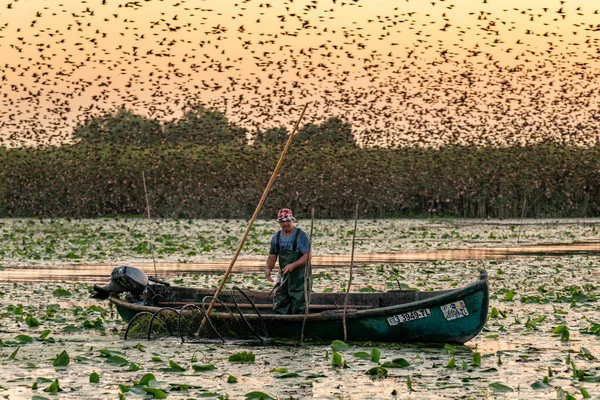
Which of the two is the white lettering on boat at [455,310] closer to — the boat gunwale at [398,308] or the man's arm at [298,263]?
the boat gunwale at [398,308]

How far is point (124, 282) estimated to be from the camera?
568 inches

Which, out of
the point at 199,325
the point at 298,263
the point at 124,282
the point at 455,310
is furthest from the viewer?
the point at 124,282

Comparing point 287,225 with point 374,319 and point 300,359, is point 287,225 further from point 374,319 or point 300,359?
point 300,359

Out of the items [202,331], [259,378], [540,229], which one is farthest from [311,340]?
[540,229]

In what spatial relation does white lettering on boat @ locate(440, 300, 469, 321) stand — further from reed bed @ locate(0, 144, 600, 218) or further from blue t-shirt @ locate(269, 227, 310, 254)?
reed bed @ locate(0, 144, 600, 218)

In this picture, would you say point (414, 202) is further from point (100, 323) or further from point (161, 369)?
point (161, 369)

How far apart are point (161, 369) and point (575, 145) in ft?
108

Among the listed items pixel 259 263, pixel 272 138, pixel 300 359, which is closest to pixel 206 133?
pixel 272 138

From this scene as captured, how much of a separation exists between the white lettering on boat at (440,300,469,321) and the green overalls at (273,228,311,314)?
5.84 ft

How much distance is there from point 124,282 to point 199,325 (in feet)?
5.19

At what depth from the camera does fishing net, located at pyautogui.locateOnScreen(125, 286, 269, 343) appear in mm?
13023

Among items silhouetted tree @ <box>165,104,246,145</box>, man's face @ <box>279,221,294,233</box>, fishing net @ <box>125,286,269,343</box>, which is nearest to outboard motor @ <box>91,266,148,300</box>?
fishing net @ <box>125,286,269,343</box>

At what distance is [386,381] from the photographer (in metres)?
10.1

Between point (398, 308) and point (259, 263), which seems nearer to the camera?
point (398, 308)
